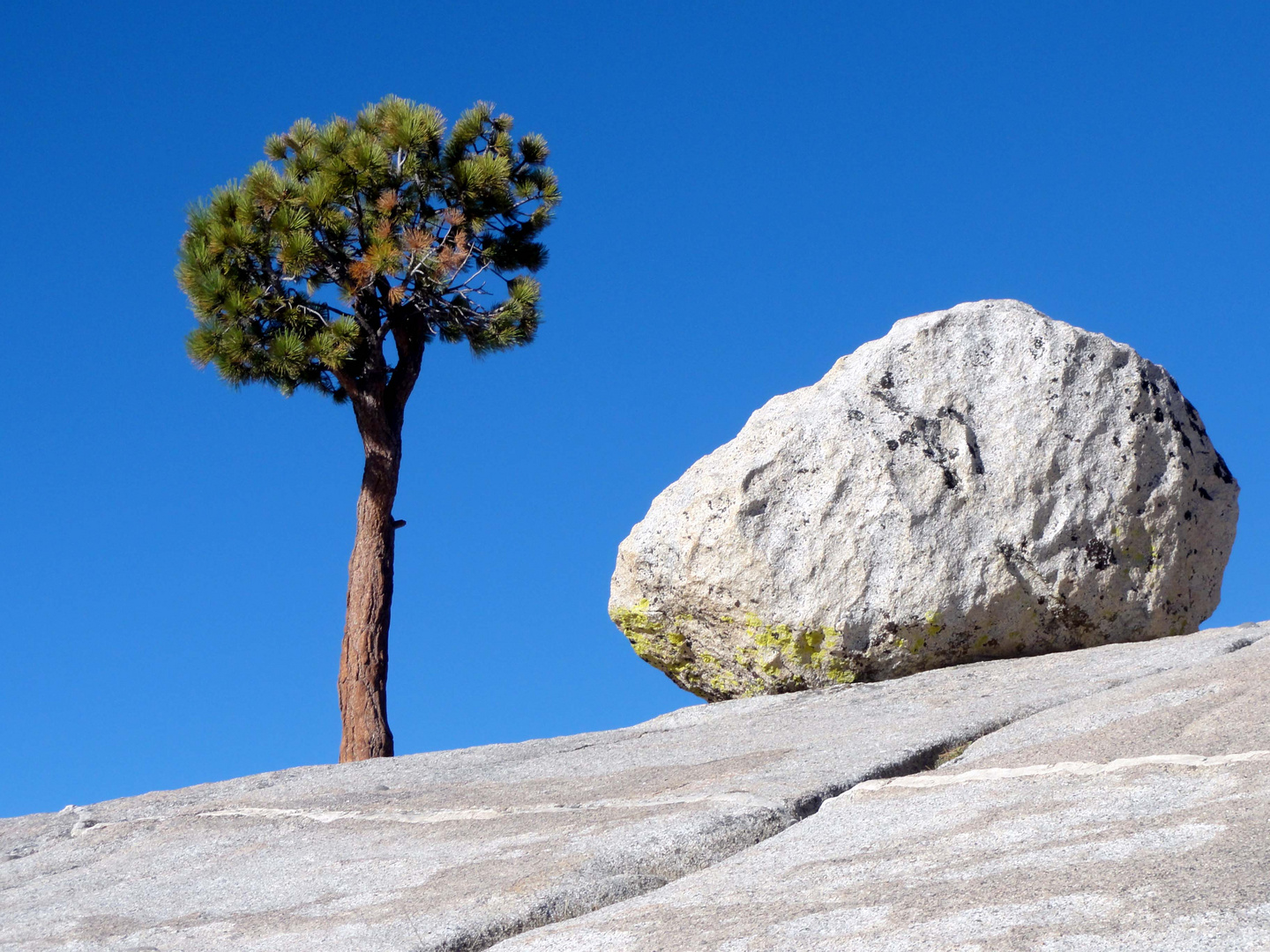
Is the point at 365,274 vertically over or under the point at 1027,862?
over

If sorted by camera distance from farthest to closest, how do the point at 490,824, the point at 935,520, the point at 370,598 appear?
1. the point at 370,598
2. the point at 935,520
3. the point at 490,824

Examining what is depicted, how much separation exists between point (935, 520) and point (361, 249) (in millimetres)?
7804

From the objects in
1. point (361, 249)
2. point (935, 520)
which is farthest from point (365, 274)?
point (935, 520)

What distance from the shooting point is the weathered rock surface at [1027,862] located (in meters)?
3.67

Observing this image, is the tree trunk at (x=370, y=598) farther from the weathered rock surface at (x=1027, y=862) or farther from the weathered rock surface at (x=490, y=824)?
the weathered rock surface at (x=1027, y=862)

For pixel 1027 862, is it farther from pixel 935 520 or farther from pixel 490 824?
pixel 935 520

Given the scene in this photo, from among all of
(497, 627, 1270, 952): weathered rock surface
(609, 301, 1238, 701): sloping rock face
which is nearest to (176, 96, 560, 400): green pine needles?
(609, 301, 1238, 701): sloping rock face

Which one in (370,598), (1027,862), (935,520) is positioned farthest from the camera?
(370,598)

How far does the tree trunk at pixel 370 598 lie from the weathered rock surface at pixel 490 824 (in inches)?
156

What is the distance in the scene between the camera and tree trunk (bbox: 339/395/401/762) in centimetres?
1310

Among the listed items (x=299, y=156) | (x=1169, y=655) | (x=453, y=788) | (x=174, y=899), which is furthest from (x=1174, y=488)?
(x=299, y=156)

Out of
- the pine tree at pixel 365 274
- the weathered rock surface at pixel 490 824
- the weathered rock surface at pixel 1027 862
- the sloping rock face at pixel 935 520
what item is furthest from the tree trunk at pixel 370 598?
the weathered rock surface at pixel 1027 862

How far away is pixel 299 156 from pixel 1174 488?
10001 mm

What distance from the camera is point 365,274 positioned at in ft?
45.4
